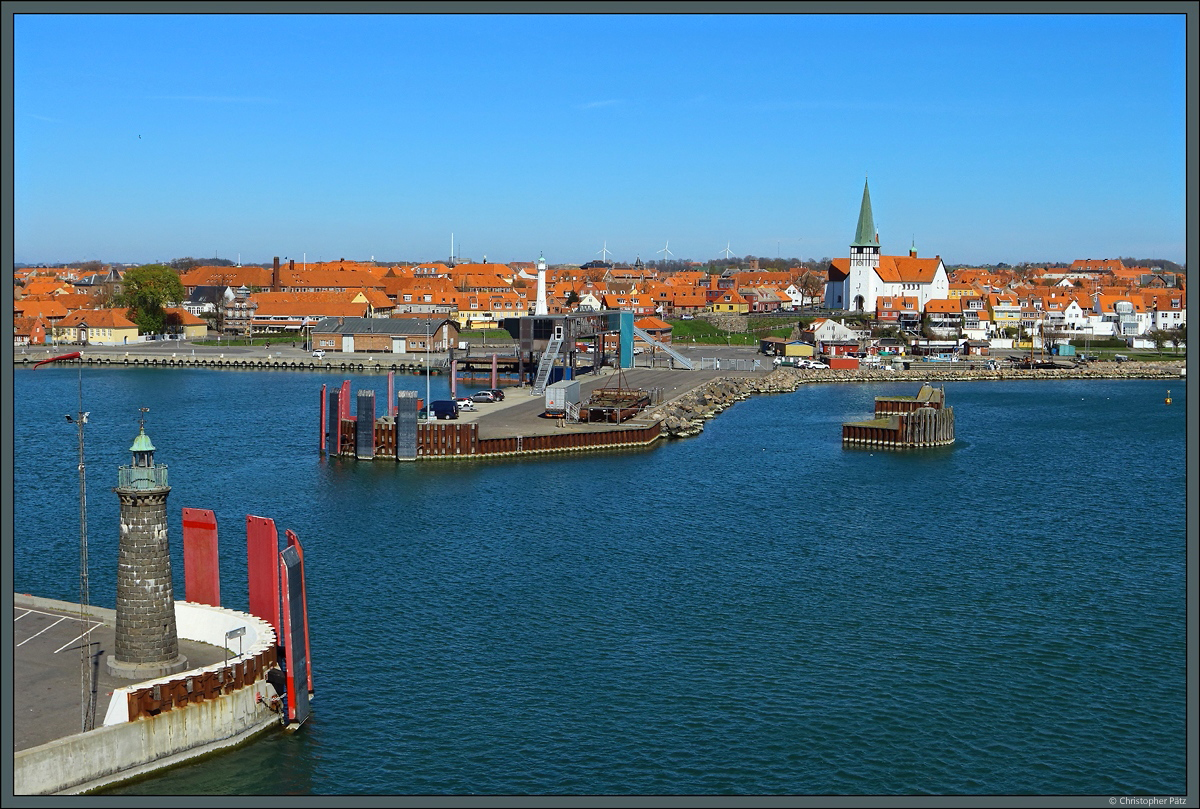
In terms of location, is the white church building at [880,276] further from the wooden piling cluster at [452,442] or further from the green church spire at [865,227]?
the wooden piling cluster at [452,442]

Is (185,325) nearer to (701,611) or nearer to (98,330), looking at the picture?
(98,330)

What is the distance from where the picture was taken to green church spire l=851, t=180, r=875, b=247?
137m

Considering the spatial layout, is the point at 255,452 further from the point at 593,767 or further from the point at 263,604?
the point at 593,767

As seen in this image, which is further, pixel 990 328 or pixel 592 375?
pixel 990 328

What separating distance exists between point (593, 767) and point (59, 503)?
26.7 m

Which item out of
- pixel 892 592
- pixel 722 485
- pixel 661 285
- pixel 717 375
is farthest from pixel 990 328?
pixel 892 592

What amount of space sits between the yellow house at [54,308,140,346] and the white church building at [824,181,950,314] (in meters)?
74.8

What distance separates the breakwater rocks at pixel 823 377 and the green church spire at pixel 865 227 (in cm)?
3558

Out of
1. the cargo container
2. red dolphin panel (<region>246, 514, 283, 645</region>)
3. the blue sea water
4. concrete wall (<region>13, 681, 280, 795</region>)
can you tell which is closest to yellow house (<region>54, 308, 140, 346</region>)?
the blue sea water

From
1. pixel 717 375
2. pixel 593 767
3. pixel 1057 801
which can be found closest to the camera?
pixel 1057 801

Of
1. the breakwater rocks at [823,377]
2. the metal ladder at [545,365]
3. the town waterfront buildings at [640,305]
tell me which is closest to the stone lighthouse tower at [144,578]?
the breakwater rocks at [823,377]

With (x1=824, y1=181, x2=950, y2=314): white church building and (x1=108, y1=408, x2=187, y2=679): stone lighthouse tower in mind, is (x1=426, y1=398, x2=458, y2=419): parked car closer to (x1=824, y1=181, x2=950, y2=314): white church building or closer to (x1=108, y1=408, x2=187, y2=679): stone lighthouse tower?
(x1=108, y1=408, x2=187, y2=679): stone lighthouse tower

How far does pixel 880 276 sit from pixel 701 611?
366ft

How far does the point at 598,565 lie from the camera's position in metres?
34.3
